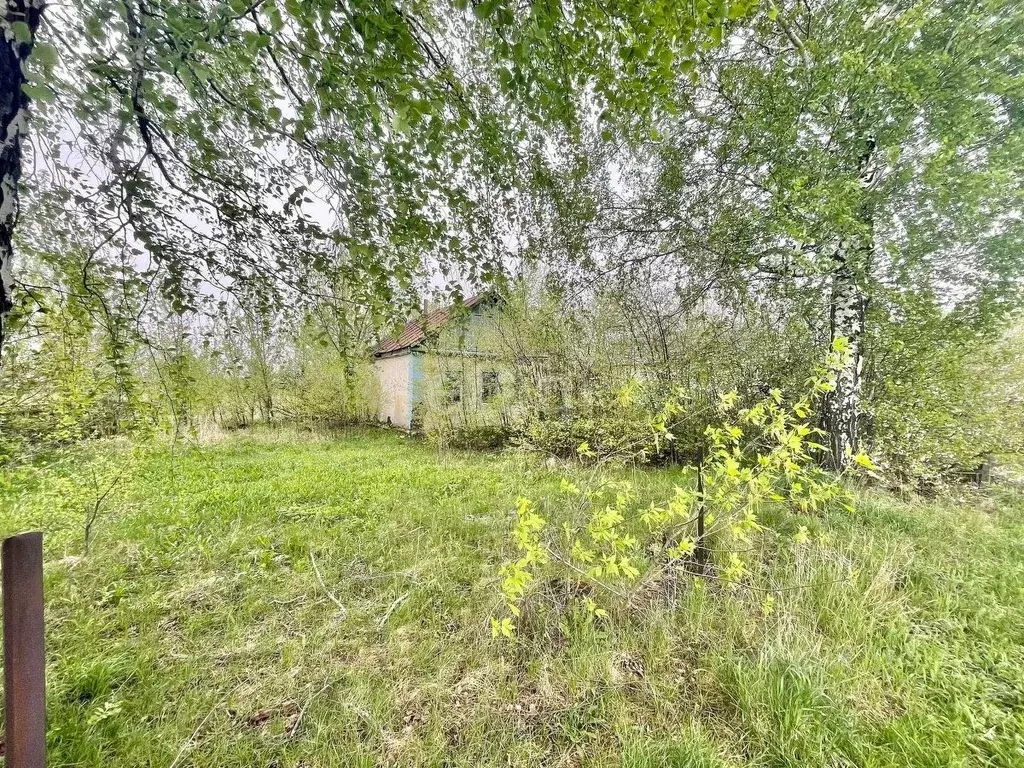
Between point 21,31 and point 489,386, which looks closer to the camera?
point 21,31

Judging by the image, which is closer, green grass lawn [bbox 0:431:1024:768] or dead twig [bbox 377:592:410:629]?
green grass lawn [bbox 0:431:1024:768]

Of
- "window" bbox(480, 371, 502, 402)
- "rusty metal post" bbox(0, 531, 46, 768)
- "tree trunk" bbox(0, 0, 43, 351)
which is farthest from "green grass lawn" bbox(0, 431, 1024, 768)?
"window" bbox(480, 371, 502, 402)

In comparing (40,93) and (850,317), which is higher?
(40,93)

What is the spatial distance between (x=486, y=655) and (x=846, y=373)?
15.6 ft

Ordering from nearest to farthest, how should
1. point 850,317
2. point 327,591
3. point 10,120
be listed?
point 10,120 < point 327,591 < point 850,317

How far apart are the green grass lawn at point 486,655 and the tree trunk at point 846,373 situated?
3.11 ft

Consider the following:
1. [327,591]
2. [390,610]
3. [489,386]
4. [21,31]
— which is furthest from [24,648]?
[489,386]

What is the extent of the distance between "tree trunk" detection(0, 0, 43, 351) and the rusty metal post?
105 centimetres

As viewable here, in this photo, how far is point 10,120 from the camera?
1.28 metres

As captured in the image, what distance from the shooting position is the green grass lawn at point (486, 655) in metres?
1.62

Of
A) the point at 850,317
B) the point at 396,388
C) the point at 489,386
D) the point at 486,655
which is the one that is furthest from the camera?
the point at 396,388

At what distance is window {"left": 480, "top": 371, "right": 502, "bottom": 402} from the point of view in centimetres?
853

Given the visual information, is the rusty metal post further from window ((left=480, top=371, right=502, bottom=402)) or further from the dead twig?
window ((left=480, top=371, right=502, bottom=402))

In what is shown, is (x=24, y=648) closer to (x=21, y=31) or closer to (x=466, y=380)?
(x=21, y=31)
